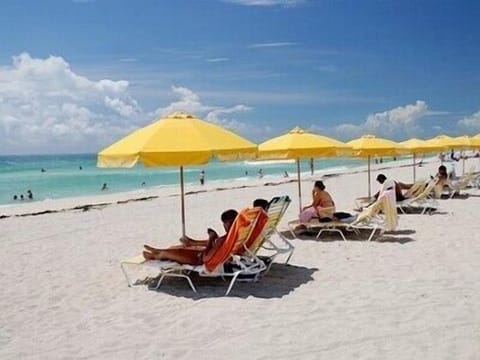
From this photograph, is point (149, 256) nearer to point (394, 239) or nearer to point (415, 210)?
point (394, 239)

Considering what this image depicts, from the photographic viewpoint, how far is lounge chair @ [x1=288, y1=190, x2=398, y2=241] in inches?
350

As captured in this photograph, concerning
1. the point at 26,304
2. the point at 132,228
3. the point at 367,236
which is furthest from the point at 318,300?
the point at 132,228

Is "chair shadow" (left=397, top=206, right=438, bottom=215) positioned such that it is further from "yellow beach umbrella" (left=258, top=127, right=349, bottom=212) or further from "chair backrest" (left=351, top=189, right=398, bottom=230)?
"chair backrest" (left=351, top=189, right=398, bottom=230)

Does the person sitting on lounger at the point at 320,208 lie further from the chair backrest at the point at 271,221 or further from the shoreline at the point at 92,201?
the shoreline at the point at 92,201

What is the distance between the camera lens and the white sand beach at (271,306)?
4473 mm

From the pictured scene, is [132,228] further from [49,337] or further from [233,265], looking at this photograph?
[49,337]

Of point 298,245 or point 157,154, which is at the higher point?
point 157,154

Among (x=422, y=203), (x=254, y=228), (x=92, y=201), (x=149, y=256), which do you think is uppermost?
(x=254, y=228)

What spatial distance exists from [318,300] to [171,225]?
683 cm

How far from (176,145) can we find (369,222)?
4175 millimetres

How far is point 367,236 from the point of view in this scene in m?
9.38

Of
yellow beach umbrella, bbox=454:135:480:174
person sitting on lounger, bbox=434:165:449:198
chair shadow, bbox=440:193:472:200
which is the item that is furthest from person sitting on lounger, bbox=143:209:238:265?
yellow beach umbrella, bbox=454:135:480:174

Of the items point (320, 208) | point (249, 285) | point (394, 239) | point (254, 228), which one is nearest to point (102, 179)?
point (320, 208)

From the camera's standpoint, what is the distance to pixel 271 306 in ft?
18.2
